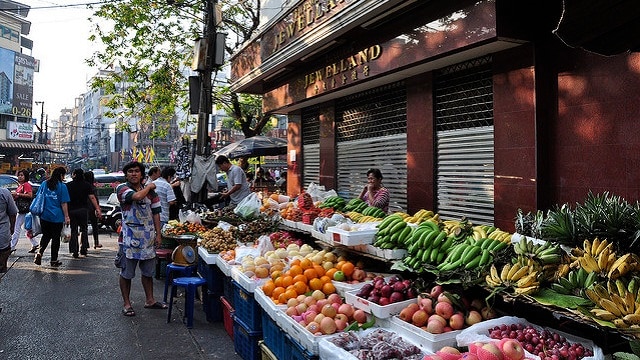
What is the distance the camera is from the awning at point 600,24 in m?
2.81

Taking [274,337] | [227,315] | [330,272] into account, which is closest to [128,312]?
[227,315]

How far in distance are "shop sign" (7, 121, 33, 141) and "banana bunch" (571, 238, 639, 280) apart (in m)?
59.5

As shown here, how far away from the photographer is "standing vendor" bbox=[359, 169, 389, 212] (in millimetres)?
7125

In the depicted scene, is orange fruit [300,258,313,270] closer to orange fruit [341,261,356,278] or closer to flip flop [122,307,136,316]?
orange fruit [341,261,356,278]

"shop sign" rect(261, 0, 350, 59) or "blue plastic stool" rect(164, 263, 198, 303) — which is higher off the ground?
"shop sign" rect(261, 0, 350, 59)

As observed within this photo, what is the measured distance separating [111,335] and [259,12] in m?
12.7

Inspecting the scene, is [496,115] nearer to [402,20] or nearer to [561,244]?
[402,20]

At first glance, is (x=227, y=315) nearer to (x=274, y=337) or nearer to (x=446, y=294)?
(x=274, y=337)

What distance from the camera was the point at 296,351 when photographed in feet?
12.6

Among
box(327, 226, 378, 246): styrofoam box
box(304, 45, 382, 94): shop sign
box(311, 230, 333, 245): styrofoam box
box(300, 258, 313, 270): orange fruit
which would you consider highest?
box(304, 45, 382, 94): shop sign

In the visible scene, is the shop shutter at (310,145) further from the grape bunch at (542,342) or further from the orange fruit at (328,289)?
the grape bunch at (542,342)


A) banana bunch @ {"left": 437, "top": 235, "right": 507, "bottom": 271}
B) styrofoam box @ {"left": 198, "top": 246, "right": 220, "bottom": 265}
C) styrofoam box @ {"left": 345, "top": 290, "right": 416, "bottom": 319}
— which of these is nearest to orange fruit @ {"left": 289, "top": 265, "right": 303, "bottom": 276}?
styrofoam box @ {"left": 345, "top": 290, "right": 416, "bottom": 319}

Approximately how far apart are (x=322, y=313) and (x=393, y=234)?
1.08m

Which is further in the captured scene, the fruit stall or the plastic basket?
the plastic basket
